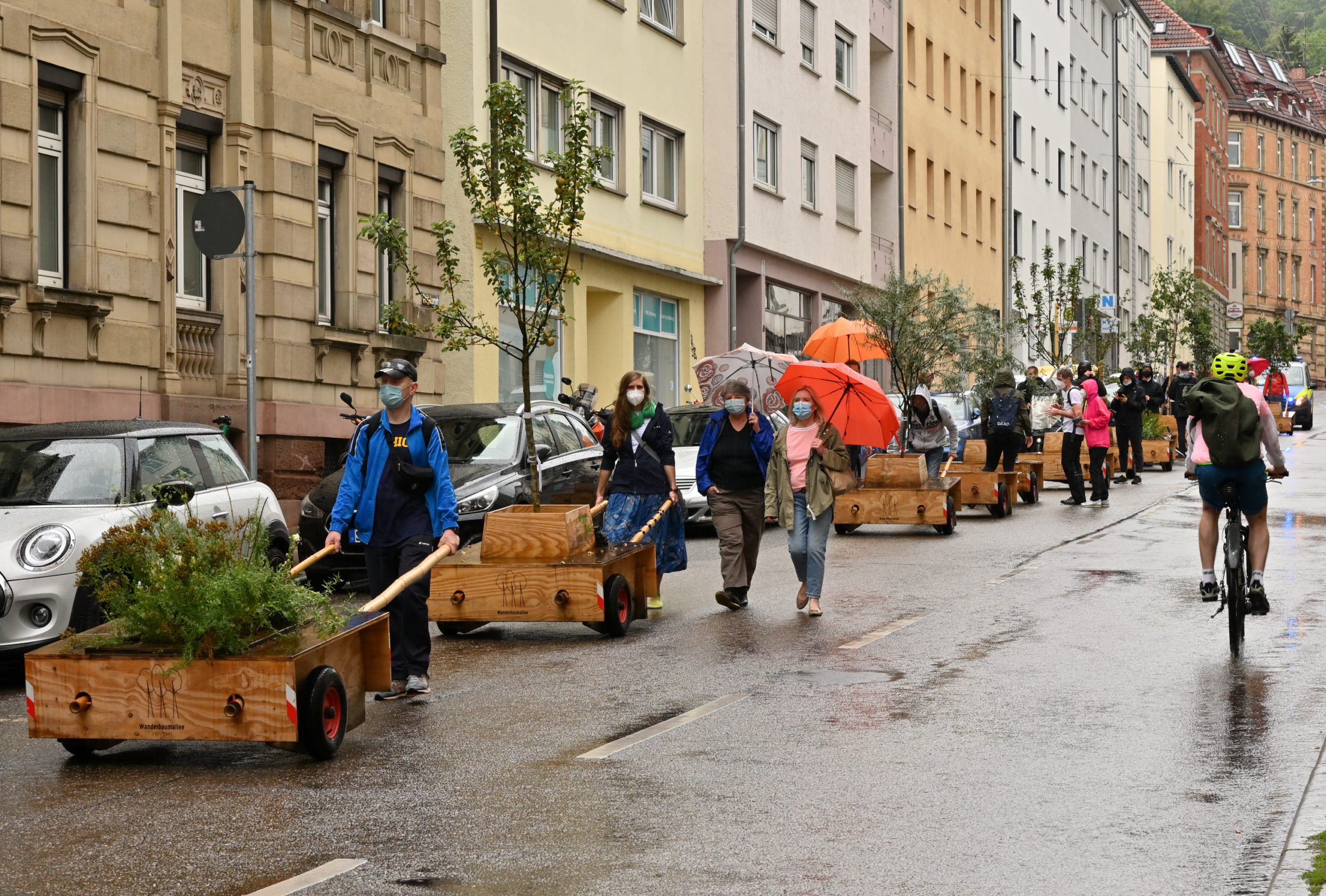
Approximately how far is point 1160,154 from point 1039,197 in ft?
95.8

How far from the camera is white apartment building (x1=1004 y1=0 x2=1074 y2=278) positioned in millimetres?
62438

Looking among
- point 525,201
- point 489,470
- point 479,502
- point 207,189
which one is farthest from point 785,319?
point 479,502

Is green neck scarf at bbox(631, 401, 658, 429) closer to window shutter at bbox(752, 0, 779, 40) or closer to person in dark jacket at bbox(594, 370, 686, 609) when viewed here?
person in dark jacket at bbox(594, 370, 686, 609)

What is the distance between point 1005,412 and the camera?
24.1 meters

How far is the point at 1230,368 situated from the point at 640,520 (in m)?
4.38

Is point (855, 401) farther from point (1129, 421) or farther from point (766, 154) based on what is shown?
point (766, 154)

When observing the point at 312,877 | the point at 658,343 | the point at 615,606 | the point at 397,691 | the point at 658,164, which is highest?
the point at 658,164

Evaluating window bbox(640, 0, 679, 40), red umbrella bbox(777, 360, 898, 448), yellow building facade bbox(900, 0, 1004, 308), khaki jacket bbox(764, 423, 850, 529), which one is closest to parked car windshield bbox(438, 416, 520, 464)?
red umbrella bbox(777, 360, 898, 448)

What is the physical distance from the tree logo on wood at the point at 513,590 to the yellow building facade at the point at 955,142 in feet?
119

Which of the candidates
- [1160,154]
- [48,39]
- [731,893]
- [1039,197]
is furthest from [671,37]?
[1160,154]

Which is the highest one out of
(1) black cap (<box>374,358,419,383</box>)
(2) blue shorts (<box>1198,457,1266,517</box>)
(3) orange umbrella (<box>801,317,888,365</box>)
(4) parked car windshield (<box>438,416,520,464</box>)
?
(3) orange umbrella (<box>801,317,888,365</box>)

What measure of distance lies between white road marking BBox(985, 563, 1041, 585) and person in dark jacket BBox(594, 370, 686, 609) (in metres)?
3.20

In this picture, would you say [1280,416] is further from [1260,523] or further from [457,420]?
[1260,523]

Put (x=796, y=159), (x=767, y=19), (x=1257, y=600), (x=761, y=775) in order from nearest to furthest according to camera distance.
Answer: (x=761, y=775) → (x=1257, y=600) → (x=767, y=19) → (x=796, y=159)
